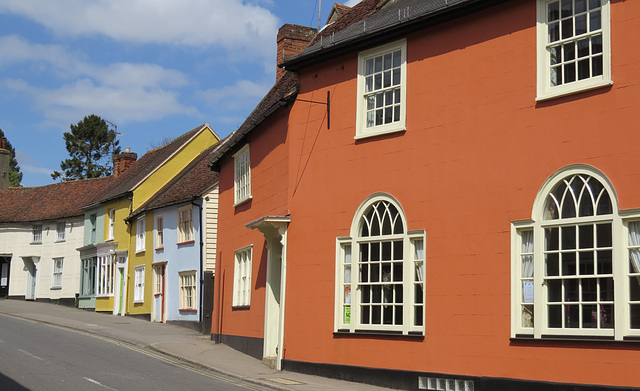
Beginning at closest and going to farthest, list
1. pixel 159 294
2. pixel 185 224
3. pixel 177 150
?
pixel 185 224 < pixel 159 294 < pixel 177 150

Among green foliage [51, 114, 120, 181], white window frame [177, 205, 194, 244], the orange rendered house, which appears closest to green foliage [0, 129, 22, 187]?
green foliage [51, 114, 120, 181]

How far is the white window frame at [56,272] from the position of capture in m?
46.3

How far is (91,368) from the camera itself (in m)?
15.9

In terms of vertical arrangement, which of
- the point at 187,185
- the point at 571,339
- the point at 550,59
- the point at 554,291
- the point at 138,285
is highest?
the point at 187,185

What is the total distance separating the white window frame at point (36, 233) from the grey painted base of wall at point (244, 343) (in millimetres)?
28415

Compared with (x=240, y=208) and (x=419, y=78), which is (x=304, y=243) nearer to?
(x=419, y=78)

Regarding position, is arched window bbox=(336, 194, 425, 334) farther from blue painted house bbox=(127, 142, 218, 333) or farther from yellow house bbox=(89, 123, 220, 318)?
yellow house bbox=(89, 123, 220, 318)

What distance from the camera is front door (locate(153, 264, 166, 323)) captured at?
3309cm

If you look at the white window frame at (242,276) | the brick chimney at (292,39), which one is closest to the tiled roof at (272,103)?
the brick chimney at (292,39)

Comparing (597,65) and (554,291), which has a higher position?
(597,65)

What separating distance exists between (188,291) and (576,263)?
72.2 feet

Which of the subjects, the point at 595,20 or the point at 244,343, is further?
the point at 244,343

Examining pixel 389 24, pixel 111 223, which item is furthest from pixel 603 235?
pixel 111 223

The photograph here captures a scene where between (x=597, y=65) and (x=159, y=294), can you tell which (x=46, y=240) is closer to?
(x=159, y=294)
